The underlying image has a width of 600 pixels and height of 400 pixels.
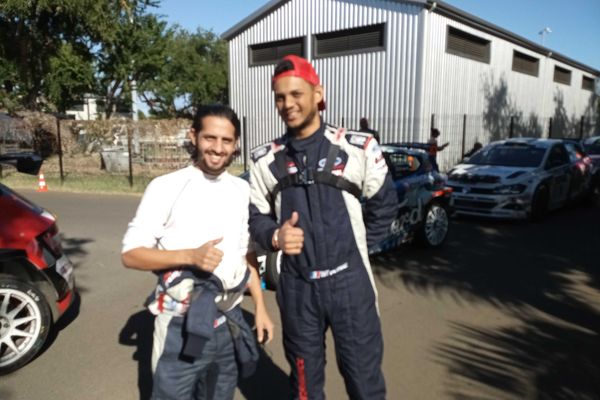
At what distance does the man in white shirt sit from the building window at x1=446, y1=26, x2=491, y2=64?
57.4 ft

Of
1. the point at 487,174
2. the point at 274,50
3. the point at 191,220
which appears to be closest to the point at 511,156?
the point at 487,174

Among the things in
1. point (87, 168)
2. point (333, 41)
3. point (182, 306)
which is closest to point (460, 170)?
point (182, 306)

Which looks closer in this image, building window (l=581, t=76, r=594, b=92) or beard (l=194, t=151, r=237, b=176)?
beard (l=194, t=151, r=237, b=176)

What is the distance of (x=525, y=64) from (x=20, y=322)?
25.5m

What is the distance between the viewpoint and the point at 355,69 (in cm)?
1856

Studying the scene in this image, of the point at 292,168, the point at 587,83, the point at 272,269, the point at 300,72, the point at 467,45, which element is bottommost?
the point at 272,269

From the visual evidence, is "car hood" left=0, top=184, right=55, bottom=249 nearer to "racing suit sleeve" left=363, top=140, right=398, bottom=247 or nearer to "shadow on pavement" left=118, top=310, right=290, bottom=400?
"shadow on pavement" left=118, top=310, right=290, bottom=400

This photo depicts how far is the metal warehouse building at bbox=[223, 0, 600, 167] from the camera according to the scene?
1712cm

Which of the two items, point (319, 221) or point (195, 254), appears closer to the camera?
point (195, 254)

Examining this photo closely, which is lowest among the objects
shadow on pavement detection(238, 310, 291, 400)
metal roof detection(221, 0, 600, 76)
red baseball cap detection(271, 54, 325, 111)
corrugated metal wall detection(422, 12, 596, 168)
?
shadow on pavement detection(238, 310, 291, 400)

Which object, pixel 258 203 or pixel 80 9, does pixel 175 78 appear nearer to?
pixel 80 9

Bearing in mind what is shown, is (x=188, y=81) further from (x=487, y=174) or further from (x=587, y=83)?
(x=487, y=174)

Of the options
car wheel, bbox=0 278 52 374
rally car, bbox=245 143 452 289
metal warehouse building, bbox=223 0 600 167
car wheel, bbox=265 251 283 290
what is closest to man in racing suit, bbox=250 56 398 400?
car wheel, bbox=0 278 52 374

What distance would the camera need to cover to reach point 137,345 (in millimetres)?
4074
